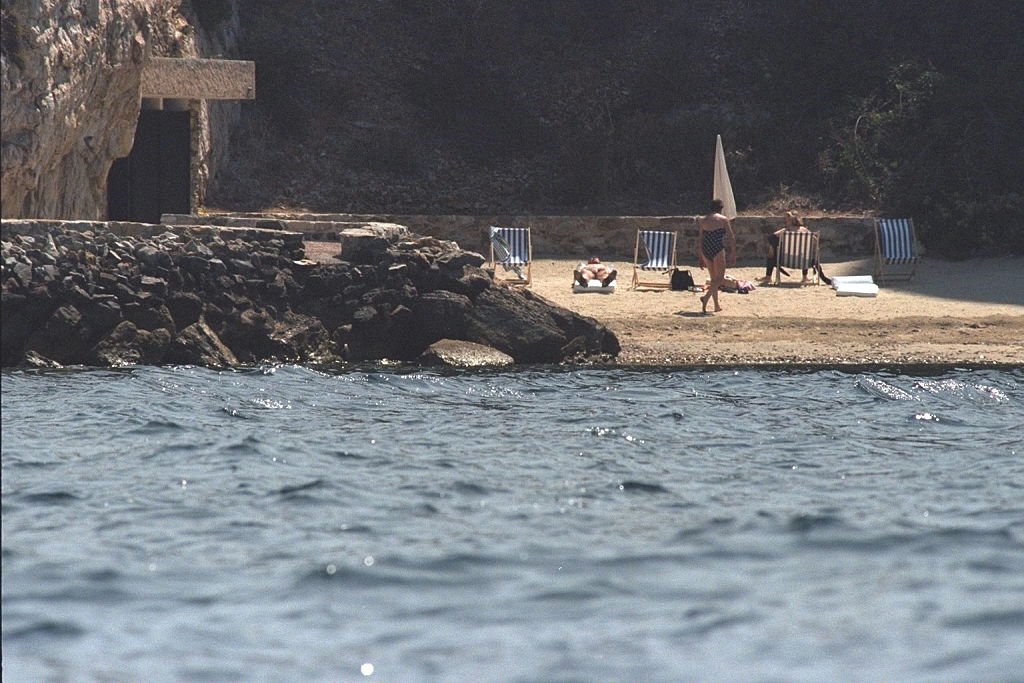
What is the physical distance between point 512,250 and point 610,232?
9.10 ft

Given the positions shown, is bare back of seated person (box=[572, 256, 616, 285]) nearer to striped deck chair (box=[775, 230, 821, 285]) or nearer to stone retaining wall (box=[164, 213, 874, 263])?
striped deck chair (box=[775, 230, 821, 285])

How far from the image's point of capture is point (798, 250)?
1723cm

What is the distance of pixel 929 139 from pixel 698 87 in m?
4.70

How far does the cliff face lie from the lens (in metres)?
15.0

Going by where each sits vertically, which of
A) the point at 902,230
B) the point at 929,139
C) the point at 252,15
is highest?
the point at 252,15

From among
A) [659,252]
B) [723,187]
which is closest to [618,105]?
[723,187]

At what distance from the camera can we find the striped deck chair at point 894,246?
17766 mm

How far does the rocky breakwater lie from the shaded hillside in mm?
8597

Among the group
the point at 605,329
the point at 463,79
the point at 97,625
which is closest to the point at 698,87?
the point at 463,79

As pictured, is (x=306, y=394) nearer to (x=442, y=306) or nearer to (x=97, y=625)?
(x=442, y=306)

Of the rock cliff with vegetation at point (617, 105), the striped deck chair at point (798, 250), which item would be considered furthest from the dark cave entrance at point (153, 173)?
the striped deck chair at point (798, 250)

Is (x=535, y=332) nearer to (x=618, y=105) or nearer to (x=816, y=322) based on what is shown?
(x=816, y=322)

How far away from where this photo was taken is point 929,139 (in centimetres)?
2272

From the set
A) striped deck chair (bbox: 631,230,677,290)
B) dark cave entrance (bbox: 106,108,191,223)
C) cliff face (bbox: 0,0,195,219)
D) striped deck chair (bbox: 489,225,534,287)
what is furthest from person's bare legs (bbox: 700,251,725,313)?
dark cave entrance (bbox: 106,108,191,223)
